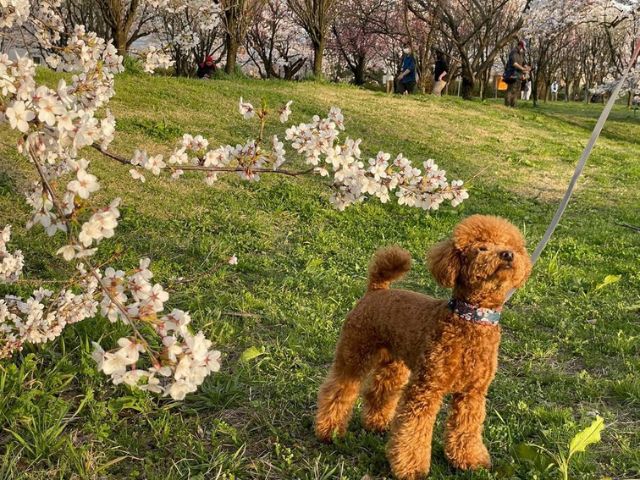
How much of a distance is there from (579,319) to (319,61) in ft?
42.6

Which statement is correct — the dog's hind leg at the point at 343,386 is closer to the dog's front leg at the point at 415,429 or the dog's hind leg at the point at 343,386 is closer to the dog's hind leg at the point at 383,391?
the dog's hind leg at the point at 383,391

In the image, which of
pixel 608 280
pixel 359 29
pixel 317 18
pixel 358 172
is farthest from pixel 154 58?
pixel 359 29

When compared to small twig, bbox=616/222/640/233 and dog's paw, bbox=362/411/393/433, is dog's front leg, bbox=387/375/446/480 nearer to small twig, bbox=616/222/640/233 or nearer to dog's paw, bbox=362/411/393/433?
dog's paw, bbox=362/411/393/433

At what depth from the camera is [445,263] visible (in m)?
2.46

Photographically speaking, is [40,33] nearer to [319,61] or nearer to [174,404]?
[174,404]

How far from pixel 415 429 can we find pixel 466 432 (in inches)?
11.2

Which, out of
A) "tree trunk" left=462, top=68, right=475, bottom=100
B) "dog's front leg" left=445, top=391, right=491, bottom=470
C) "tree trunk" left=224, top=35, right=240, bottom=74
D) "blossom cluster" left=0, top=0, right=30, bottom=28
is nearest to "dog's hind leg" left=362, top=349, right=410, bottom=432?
"dog's front leg" left=445, top=391, right=491, bottom=470

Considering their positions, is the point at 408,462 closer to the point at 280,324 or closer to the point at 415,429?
the point at 415,429

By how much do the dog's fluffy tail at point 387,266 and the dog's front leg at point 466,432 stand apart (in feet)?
2.14

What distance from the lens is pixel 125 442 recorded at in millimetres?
2828

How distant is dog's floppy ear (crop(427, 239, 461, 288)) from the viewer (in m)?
2.45

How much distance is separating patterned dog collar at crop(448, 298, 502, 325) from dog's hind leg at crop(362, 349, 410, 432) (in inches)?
25.7

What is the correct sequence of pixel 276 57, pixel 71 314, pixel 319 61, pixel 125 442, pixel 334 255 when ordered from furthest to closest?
pixel 276 57 → pixel 319 61 → pixel 334 255 → pixel 71 314 → pixel 125 442

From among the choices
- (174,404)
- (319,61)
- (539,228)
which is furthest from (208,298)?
(319,61)
